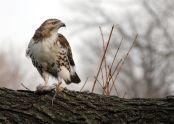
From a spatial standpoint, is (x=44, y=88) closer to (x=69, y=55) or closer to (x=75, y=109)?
(x=75, y=109)

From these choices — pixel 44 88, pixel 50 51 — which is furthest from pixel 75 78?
pixel 44 88

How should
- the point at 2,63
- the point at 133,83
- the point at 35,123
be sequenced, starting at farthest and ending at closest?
1. the point at 2,63
2. the point at 133,83
3. the point at 35,123

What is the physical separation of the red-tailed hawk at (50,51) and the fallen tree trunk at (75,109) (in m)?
1.59

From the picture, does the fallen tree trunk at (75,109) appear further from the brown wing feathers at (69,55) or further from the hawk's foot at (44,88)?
the brown wing feathers at (69,55)

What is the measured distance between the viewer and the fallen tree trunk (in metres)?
5.92

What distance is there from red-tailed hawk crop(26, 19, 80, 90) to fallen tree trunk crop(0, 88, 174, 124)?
1586mm

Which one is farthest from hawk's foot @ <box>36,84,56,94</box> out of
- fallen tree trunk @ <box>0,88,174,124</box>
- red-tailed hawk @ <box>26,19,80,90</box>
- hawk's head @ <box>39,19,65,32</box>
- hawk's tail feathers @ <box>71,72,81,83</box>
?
hawk's tail feathers @ <box>71,72,81,83</box>

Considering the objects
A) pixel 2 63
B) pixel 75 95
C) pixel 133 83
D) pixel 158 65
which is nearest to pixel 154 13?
pixel 158 65

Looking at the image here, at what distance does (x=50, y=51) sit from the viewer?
25.0 feet

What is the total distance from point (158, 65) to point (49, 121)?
137ft

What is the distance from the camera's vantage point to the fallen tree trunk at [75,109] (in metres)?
5.92

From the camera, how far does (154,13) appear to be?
47.3 metres

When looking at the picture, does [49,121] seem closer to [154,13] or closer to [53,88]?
[53,88]

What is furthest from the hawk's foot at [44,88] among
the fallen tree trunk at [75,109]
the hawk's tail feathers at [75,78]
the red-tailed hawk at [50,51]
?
the hawk's tail feathers at [75,78]
